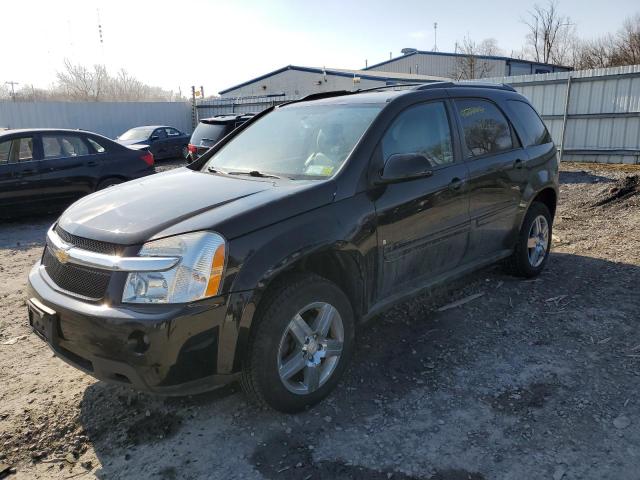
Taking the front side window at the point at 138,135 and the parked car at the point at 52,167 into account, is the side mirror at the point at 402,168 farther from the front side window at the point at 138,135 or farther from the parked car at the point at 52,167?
the front side window at the point at 138,135

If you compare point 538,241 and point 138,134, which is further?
point 138,134

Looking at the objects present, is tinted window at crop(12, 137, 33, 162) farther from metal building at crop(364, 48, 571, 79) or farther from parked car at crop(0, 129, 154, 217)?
metal building at crop(364, 48, 571, 79)

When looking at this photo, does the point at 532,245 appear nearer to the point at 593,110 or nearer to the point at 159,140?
the point at 593,110

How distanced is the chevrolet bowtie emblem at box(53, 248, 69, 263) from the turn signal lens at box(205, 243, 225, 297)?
2.95 ft

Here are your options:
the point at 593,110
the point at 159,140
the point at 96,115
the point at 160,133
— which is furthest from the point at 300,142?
the point at 96,115

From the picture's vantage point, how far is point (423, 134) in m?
3.87

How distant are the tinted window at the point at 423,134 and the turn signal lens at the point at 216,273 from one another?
1447mm

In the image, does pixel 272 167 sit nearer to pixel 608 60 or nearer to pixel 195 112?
pixel 195 112

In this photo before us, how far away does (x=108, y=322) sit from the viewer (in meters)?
2.50

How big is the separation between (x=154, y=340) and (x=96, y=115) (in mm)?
22495

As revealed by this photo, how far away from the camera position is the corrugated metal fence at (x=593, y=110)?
13.1 meters

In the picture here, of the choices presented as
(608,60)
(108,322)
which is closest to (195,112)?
(108,322)

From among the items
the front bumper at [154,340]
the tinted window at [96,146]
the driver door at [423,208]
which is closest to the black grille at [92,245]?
the front bumper at [154,340]

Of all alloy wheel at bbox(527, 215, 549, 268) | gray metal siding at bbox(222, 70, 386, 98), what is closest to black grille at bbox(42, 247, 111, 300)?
alloy wheel at bbox(527, 215, 549, 268)
